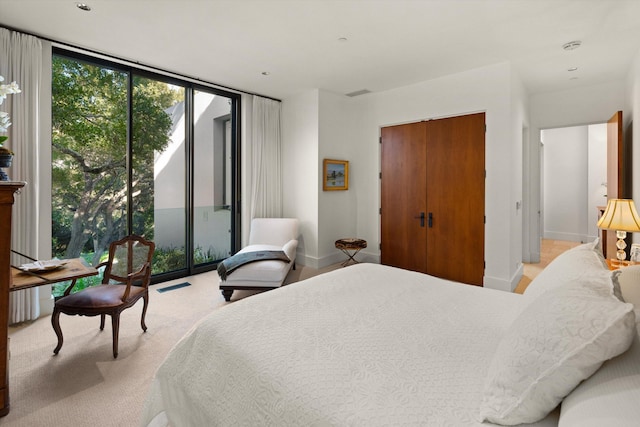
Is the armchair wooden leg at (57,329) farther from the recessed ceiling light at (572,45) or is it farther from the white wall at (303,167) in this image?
the recessed ceiling light at (572,45)

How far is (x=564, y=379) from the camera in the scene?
0.82 m

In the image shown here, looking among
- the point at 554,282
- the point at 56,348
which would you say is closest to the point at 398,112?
the point at 554,282

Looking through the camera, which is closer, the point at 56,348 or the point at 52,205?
the point at 56,348

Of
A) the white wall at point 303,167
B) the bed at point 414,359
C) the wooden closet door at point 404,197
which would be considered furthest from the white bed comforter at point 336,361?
the white wall at point 303,167

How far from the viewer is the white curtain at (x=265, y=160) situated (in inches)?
201

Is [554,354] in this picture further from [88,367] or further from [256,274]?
[256,274]

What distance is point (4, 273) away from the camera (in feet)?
5.98

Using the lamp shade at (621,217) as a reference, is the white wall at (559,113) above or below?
above

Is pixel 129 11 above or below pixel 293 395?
above

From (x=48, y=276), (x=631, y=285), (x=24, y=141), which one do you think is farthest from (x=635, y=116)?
(x=24, y=141)

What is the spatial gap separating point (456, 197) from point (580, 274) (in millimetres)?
3215

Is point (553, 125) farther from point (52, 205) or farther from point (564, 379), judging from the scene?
point (52, 205)

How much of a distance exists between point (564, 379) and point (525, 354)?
99mm

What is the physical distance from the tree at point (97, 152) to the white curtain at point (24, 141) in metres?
0.37
